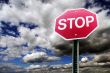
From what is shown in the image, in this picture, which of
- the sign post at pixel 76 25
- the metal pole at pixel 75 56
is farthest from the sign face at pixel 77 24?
the metal pole at pixel 75 56

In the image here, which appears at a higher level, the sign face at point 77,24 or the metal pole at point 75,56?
the sign face at point 77,24

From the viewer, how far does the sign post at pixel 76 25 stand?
202 inches

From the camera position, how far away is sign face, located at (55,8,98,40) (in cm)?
514

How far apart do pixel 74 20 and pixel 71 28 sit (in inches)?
8.0

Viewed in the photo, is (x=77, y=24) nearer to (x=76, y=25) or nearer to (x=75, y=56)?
(x=76, y=25)

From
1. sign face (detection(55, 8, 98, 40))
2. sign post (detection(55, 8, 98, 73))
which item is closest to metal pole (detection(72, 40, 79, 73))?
sign post (detection(55, 8, 98, 73))

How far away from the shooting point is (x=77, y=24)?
5.15m

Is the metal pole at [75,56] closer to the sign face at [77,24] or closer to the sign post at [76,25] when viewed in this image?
the sign post at [76,25]

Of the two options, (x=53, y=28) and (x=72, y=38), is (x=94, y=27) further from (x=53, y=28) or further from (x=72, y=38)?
(x=53, y=28)

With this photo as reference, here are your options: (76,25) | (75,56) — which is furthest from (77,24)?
(75,56)

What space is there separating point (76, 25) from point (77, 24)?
0.12 feet

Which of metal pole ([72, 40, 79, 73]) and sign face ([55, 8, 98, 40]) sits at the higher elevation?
sign face ([55, 8, 98, 40])

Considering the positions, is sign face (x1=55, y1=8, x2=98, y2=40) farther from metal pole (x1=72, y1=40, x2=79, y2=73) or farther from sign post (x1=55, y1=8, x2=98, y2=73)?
metal pole (x1=72, y1=40, x2=79, y2=73)

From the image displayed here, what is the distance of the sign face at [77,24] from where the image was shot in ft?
16.9
